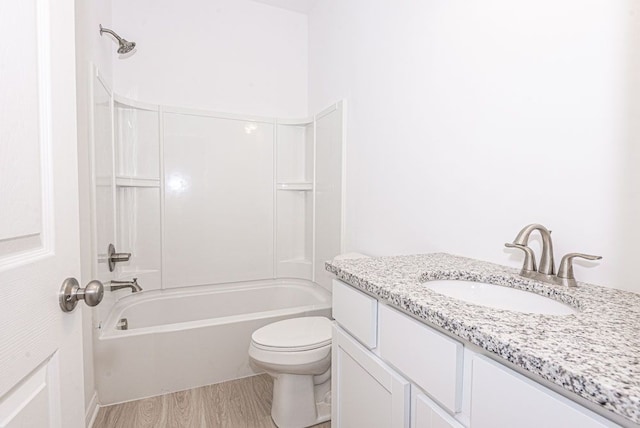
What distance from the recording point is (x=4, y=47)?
506 millimetres

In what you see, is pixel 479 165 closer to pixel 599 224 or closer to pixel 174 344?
pixel 599 224

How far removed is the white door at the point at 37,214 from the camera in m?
0.51

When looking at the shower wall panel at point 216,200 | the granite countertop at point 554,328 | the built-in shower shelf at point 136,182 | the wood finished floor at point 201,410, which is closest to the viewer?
the granite countertop at point 554,328

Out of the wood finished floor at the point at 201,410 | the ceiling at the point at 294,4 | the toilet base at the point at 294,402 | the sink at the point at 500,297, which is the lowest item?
the wood finished floor at the point at 201,410

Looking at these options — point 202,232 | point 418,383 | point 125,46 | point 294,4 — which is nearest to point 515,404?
point 418,383

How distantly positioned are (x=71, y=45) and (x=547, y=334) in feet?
3.74

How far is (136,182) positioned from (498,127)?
92.0 inches

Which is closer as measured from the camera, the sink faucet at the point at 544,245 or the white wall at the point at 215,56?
the sink faucet at the point at 544,245

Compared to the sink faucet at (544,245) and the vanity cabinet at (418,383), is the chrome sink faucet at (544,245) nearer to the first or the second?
the sink faucet at (544,245)

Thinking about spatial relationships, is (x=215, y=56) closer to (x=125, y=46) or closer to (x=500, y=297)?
(x=125, y=46)

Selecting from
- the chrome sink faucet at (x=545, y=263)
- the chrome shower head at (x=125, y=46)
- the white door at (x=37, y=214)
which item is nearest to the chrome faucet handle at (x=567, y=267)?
the chrome sink faucet at (x=545, y=263)

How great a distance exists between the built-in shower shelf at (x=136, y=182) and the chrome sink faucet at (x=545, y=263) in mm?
2389

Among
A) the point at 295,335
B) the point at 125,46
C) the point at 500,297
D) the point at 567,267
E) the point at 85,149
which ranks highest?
the point at 125,46

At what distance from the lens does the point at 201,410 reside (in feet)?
5.84
